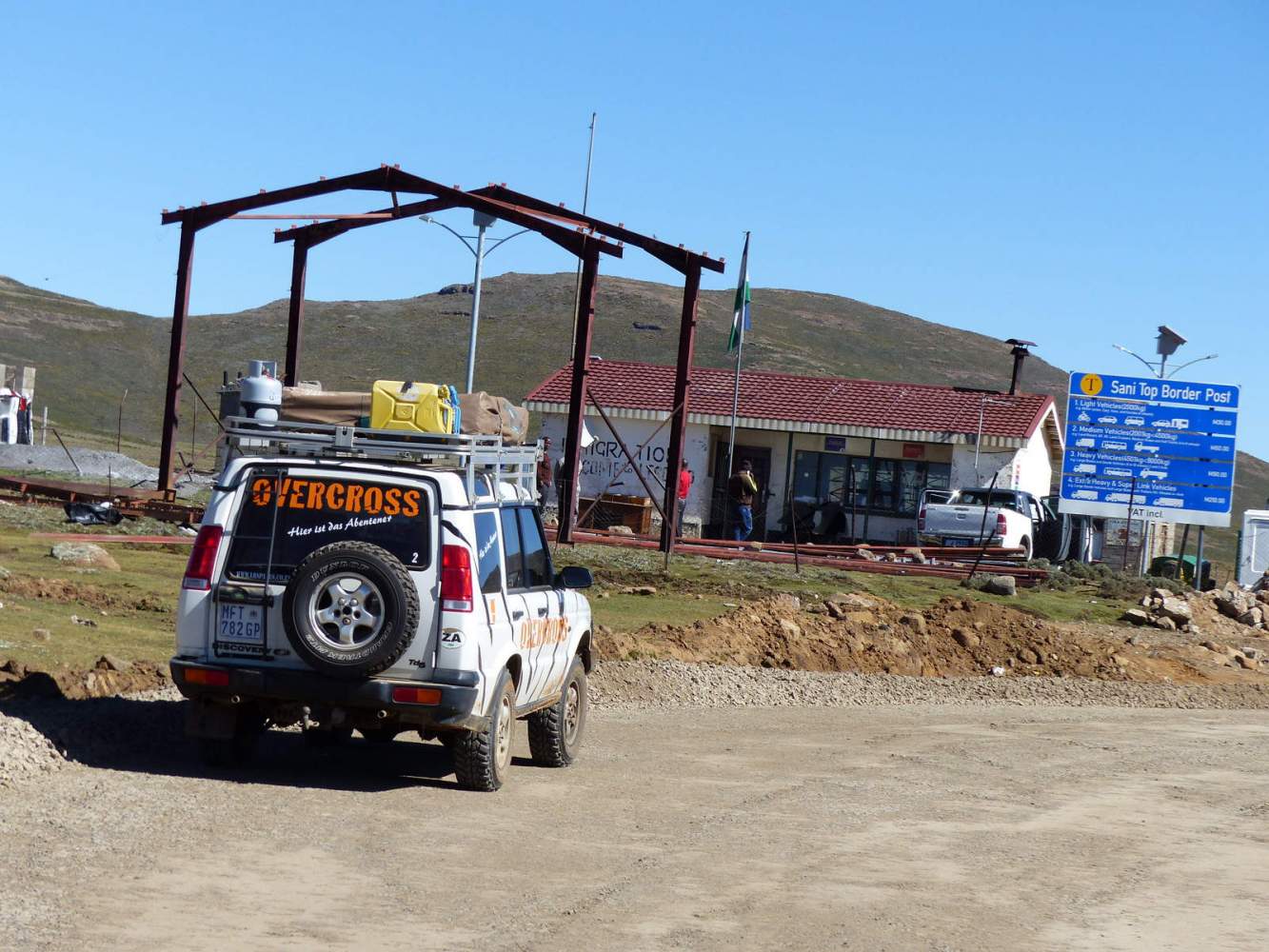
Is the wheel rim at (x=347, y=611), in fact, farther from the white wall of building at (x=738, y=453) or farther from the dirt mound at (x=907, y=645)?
the white wall of building at (x=738, y=453)

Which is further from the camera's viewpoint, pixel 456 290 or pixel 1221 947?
pixel 456 290

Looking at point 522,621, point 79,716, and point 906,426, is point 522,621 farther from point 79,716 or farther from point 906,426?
point 906,426

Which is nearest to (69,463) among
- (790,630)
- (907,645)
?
(790,630)

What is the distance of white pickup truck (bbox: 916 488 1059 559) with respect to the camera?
3684 cm

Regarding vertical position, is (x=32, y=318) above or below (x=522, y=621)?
above

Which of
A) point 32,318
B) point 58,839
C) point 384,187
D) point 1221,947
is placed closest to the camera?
point 1221,947

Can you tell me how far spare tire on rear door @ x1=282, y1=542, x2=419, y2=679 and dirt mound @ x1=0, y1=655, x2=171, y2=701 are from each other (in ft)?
9.77

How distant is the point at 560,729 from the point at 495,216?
19.2 m

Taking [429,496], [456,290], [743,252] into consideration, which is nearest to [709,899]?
[429,496]

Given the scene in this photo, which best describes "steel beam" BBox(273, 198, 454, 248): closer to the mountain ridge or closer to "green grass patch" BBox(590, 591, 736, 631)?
"green grass patch" BBox(590, 591, 736, 631)

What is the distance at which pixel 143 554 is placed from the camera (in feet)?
77.6

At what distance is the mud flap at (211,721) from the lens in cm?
984

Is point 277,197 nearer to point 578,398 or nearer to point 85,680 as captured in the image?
point 578,398

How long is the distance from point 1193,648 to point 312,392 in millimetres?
15633
